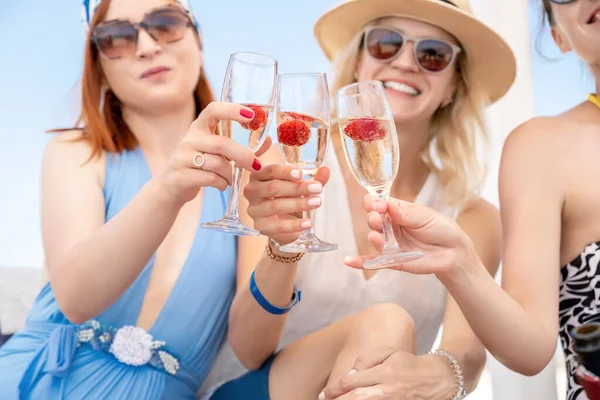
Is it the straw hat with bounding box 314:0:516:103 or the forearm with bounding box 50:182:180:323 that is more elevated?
the straw hat with bounding box 314:0:516:103

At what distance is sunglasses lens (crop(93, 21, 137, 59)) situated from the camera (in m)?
2.11

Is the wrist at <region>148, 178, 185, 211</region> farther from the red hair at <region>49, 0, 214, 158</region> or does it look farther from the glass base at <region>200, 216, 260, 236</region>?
the red hair at <region>49, 0, 214, 158</region>

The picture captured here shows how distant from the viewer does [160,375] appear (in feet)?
6.23

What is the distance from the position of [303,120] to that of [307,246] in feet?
0.87

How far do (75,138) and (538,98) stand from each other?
2.17 metres

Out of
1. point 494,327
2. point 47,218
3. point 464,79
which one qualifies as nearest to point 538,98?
point 464,79

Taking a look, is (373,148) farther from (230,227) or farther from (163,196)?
(163,196)

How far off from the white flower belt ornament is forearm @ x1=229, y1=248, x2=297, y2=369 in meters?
0.22

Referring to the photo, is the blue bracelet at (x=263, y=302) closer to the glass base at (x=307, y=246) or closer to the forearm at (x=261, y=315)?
the forearm at (x=261, y=315)

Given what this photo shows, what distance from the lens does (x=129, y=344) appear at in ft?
6.21

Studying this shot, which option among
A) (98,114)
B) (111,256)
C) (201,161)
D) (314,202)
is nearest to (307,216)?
(314,202)

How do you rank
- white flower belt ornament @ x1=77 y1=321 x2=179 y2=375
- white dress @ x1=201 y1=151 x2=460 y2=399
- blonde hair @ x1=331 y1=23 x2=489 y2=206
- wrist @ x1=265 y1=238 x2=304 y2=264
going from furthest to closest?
blonde hair @ x1=331 y1=23 x2=489 y2=206 < white dress @ x1=201 y1=151 x2=460 y2=399 < white flower belt ornament @ x1=77 y1=321 x2=179 y2=375 < wrist @ x1=265 y1=238 x2=304 y2=264

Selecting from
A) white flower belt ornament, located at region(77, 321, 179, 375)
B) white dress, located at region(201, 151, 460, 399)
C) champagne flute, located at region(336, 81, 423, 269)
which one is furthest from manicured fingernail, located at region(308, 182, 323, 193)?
white flower belt ornament, located at region(77, 321, 179, 375)

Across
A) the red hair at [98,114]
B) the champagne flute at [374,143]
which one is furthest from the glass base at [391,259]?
the red hair at [98,114]
